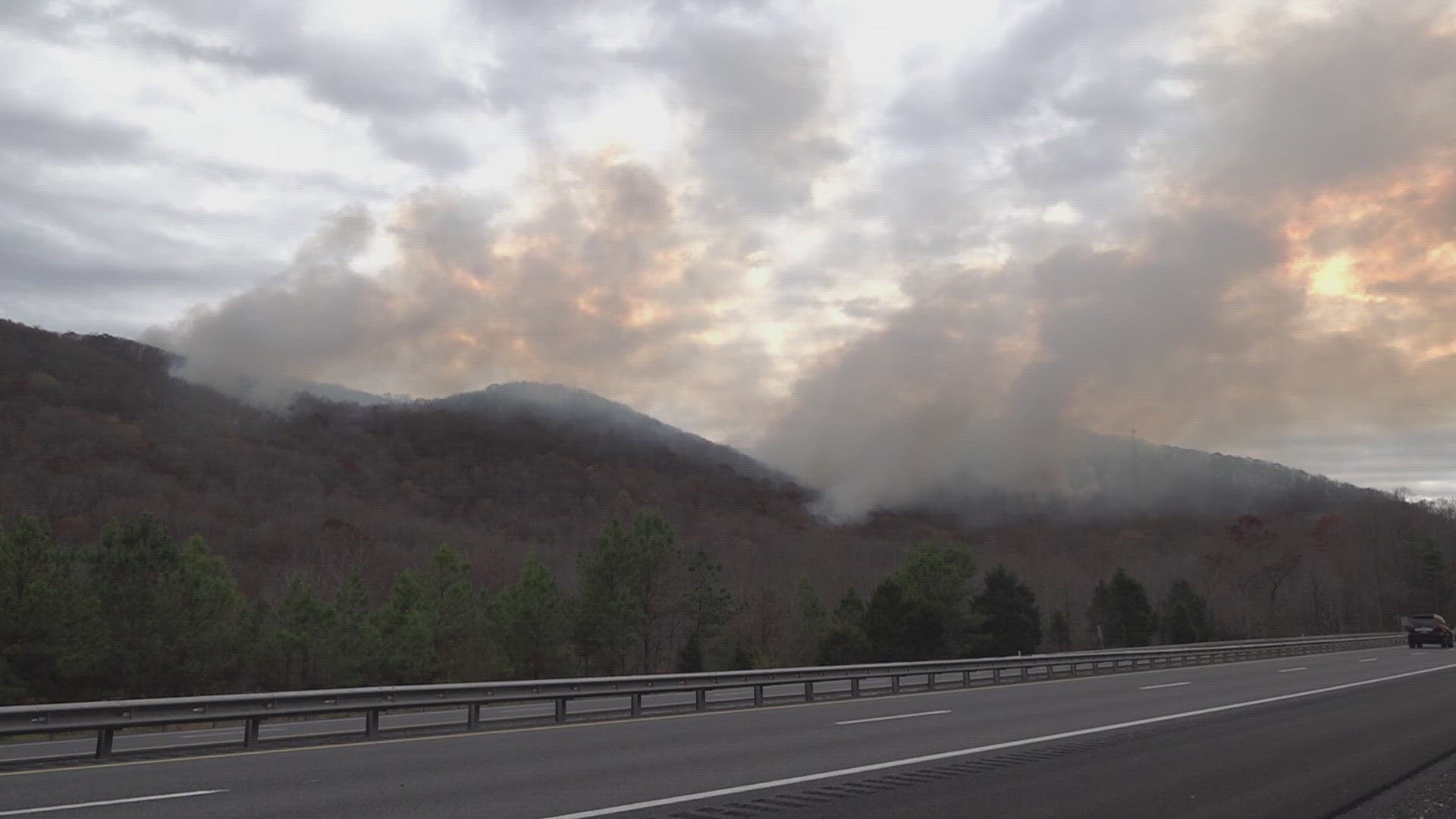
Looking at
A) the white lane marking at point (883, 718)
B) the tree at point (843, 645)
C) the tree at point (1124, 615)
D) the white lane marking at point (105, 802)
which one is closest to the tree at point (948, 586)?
the tree at point (843, 645)

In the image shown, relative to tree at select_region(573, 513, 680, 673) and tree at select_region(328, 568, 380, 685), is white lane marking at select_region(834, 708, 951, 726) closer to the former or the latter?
tree at select_region(328, 568, 380, 685)

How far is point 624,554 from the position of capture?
205 ft

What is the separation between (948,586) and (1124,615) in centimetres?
2084

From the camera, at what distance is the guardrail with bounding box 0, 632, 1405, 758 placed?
1354cm

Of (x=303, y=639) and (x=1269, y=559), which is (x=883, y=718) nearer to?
(x=303, y=639)

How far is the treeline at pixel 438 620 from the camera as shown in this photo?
135ft

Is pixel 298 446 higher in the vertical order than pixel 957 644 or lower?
higher

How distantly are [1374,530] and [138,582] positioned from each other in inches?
5011

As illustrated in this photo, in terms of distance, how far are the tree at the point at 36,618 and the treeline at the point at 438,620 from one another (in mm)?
62

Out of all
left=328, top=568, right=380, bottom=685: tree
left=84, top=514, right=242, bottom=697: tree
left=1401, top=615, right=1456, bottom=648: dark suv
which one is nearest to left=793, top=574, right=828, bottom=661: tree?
left=328, top=568, right=380, bottom=685: tree

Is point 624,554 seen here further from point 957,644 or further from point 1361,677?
point 1361,677

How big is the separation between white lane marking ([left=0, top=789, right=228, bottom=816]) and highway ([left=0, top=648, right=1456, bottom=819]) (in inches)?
1.6

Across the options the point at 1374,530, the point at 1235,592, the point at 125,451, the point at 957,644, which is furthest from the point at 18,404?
the point at 1374,530

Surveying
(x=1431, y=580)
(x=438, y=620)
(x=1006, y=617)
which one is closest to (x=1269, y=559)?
(x=1431, y=580)
